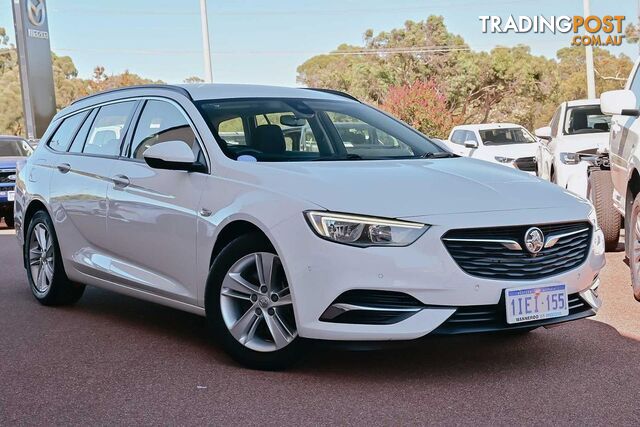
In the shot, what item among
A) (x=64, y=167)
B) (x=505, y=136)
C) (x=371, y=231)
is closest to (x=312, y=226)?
(x=371, y=231)

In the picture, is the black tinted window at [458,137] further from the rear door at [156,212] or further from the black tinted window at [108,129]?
the rear door at [156,212]

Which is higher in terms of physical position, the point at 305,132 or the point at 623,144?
the point at 305,132

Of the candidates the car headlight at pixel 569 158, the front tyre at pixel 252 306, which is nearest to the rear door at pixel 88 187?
the front tyre at pixel 252 306

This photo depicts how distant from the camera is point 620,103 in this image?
7.46 meters

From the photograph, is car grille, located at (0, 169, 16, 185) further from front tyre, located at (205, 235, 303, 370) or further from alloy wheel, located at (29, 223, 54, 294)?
front tyre, located at (205, 235, 303, 370)

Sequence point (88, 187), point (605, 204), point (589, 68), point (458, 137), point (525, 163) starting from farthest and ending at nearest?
1. point (589, 68)
2. point (458, 137)
3. point (525, 163)
4. point (605, 204)
5. point (88, 187)

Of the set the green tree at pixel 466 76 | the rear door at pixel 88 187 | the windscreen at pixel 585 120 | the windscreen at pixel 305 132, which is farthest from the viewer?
the green tree at pixel 466 76

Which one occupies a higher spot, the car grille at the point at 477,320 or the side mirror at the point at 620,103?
the side mirror at the point at 620,103

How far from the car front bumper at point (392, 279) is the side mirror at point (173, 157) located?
1041 mm

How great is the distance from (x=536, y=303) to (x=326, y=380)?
1.15 m

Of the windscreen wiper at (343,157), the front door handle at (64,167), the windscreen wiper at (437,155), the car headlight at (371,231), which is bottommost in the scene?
the car headlight at (371,231)

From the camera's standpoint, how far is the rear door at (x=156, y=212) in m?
5.75

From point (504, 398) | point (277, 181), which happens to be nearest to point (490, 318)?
point (504, 398)

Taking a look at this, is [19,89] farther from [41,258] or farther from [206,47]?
[41,258]
